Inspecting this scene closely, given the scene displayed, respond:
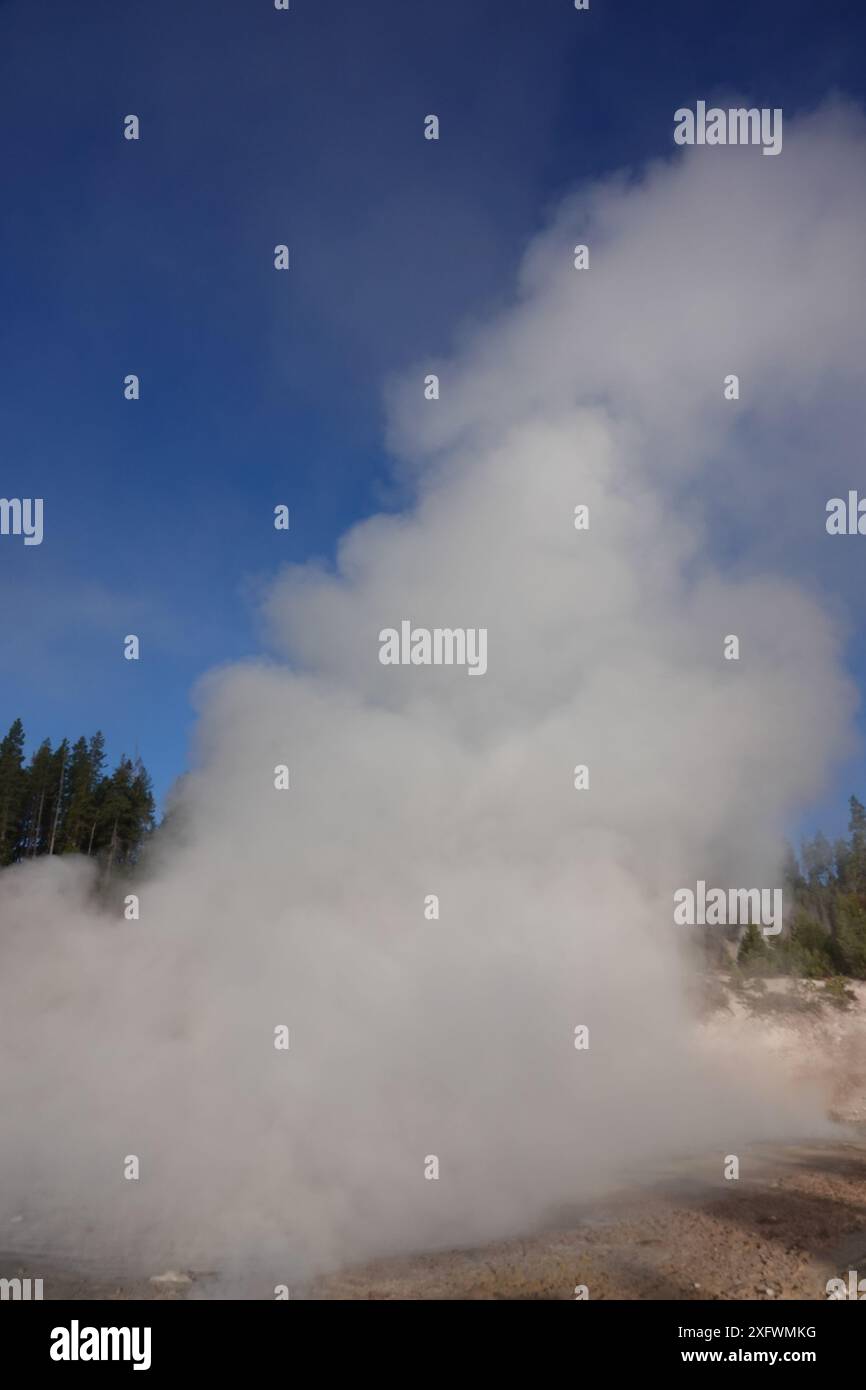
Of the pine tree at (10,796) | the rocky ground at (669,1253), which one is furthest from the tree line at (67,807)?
the rocky ground at (669,1253)

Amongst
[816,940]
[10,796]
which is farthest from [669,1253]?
[10,796]

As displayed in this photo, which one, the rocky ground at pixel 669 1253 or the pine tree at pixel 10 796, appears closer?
the rocky ground at pixel 669 1253

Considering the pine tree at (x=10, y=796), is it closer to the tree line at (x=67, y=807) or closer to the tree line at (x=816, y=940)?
the tree line at (x=67, y=807)

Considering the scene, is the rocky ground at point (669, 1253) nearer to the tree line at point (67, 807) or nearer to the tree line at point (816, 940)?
the tree line at point (816, 940)

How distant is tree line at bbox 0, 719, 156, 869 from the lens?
47.9m

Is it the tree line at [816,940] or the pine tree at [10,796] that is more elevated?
the pine tree at [10,796]

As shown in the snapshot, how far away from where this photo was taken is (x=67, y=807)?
167ft

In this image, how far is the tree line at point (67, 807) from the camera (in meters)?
47.9

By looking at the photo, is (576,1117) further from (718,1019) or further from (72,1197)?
(718,1019)

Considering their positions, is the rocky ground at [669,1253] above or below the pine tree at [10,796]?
below

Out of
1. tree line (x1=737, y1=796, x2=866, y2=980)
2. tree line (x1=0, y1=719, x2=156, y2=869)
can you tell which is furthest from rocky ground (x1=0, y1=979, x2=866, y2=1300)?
tree line (x1=0, y1=719, x2=156, y2=869)

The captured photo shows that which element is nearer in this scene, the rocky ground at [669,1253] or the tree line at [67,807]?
the rocky ground at [669,1253]
